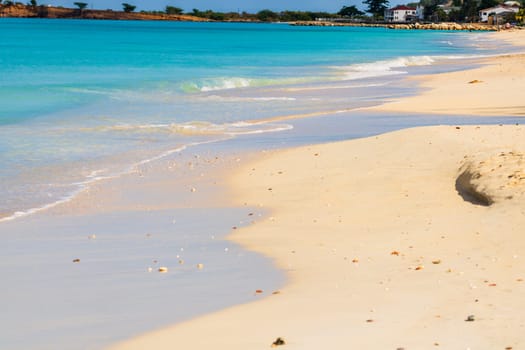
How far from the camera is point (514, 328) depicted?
20.8 ft

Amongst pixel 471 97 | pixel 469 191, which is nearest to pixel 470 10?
pixel 471 97

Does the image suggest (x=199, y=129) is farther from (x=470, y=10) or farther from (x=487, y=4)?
(x=487, y=4)

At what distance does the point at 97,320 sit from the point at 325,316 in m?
1.72

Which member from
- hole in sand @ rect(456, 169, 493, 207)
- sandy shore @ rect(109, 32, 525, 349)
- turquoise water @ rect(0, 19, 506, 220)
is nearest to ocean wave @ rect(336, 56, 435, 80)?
turquoise water @ rect(0, 19, 506, 220)

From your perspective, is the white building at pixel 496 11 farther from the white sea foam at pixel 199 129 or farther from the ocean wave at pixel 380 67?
the white sea foam at pixel 199 129

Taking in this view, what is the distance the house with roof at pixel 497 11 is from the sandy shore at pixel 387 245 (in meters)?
166

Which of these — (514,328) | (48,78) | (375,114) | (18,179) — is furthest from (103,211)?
(48,78)

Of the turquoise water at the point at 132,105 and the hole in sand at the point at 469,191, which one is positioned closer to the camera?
the hole in sand at the point at 469,191

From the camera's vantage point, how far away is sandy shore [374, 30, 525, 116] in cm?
2230

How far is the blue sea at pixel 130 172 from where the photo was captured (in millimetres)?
7363

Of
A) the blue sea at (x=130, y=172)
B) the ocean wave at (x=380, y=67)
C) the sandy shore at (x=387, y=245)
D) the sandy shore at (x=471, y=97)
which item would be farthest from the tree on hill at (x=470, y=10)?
the sandy shore at (x=387, y=245)

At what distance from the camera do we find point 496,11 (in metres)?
180

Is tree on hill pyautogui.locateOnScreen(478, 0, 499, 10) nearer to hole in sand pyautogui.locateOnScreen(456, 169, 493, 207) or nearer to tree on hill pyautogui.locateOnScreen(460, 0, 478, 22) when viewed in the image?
tree on hill pyautogui.locateOnScreen(460, 0, 478, 22)

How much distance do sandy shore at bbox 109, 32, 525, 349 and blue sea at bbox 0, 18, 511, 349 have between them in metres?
0.46
